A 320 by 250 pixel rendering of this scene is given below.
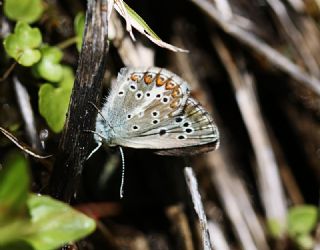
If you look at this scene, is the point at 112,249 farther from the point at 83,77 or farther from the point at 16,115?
the point at 83,77

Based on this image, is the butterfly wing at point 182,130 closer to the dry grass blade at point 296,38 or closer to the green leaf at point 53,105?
the green leaf at point 53,105

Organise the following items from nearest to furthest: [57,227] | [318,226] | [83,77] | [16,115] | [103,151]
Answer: [57,227] < [83,77] < [16,115] < [103,151] < [318,226]

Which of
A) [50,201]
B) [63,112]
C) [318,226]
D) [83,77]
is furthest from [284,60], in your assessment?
[50,201]

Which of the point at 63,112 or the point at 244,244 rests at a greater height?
the point at 63,112

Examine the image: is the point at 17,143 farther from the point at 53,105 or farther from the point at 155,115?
the point at 155,115

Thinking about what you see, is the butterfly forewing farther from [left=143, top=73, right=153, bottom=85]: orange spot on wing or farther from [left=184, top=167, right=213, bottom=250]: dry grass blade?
[left=184, top=167, right=213, bottom=250]: dry grass blade

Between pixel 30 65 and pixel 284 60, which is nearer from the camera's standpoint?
pixel 30 65

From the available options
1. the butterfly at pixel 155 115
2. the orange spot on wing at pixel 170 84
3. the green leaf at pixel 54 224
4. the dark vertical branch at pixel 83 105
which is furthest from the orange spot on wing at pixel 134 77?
the green leaf at pixel 54 224
